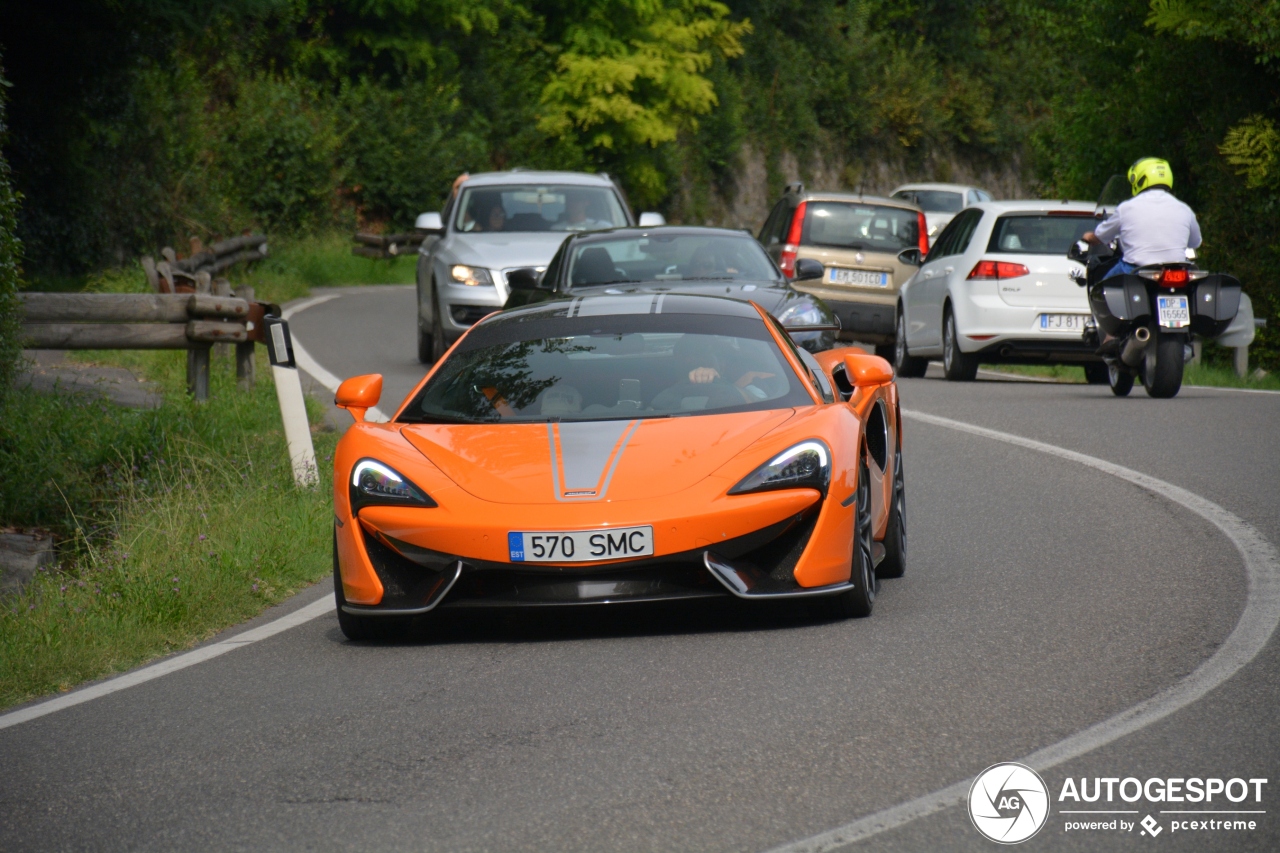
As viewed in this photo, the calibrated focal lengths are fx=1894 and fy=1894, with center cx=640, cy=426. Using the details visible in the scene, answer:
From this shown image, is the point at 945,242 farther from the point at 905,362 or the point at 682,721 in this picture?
the point at 682,721

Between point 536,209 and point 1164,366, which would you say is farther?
point 536,209

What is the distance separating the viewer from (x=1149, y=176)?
1449cm

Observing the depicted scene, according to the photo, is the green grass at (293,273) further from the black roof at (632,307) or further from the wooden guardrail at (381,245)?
the black roof at (632,307)

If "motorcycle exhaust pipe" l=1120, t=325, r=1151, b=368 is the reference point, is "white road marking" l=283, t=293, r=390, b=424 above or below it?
below

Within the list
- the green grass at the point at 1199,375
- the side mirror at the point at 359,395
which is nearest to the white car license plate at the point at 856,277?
the green grass at the point at 1199,375

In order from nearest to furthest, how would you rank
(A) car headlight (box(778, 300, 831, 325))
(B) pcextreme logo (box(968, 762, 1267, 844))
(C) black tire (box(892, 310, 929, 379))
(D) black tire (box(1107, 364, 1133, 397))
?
(B) pcextreme logo (box(968, 762, 1267, 844)) → (A) car headlight (box(778, 300, 831, 325)) → (D) black tire (box(1107, 364, 1133, 397)) → (C) black tire (box(892, 310, 929, 379))

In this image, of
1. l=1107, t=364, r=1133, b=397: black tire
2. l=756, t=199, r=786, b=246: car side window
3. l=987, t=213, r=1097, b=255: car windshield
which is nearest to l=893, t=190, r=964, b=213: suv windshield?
l=756, t=199, r=786, b=246: car side window

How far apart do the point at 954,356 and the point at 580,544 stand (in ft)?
38.6

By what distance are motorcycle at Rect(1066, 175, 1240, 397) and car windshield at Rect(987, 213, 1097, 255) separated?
2.25 m

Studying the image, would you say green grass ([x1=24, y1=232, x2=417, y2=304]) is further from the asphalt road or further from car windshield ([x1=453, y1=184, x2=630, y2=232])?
the asphalt road

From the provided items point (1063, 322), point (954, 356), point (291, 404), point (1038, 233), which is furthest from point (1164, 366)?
point (291, 404)

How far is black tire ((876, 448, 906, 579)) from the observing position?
7664 millimetres

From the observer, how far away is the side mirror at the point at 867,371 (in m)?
7.37

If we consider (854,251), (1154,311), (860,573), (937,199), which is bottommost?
(937,199)
